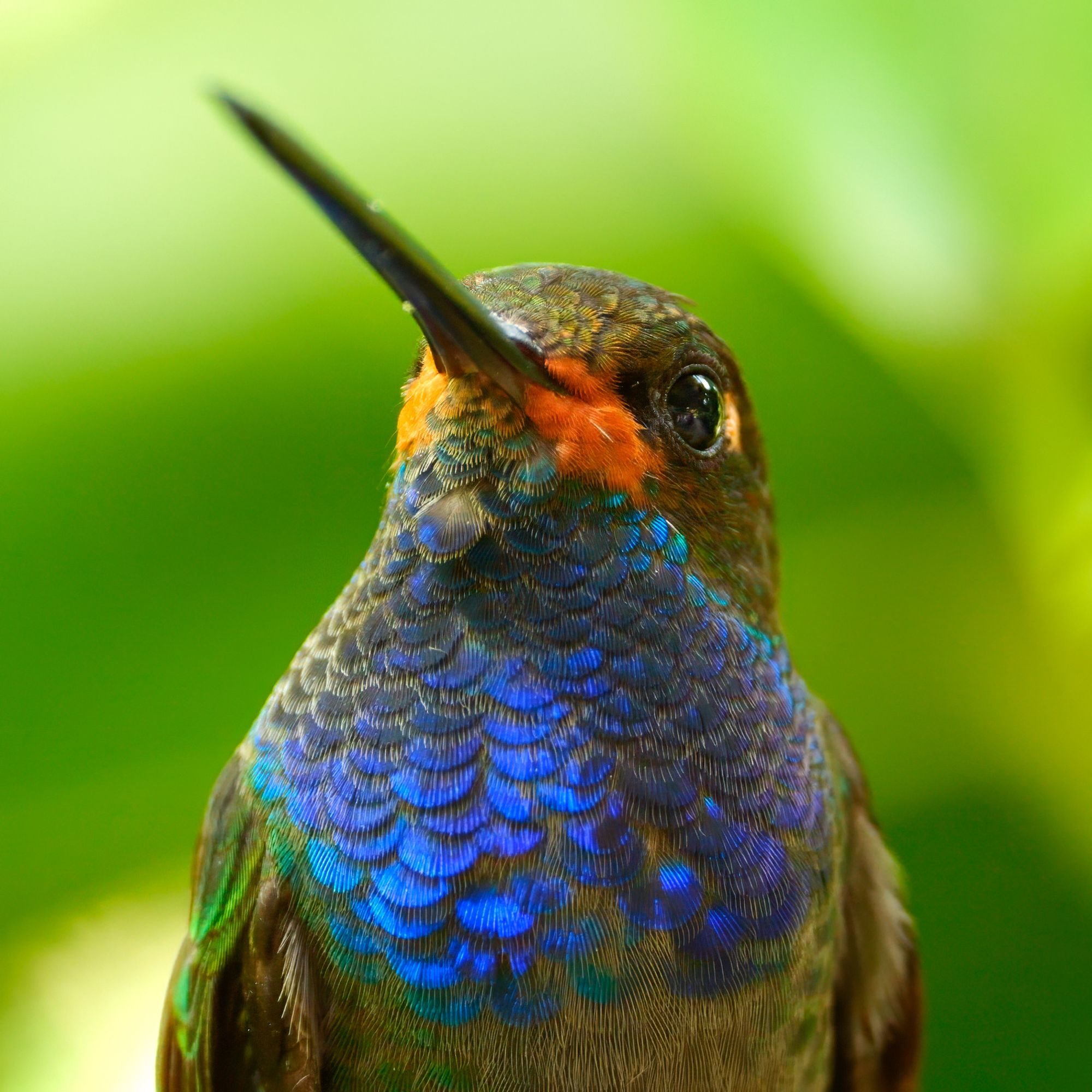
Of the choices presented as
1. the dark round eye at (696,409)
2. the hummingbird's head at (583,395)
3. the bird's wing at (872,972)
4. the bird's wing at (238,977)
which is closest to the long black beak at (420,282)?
the hummingbird's head at (583,395)

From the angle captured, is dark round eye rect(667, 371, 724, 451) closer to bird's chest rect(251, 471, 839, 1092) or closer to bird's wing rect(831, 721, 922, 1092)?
bird's chest rect(251, 471, 839, 1092)

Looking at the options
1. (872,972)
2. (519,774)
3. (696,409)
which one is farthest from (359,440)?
(872,972)

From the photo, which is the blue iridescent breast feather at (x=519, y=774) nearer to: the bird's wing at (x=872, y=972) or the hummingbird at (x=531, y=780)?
the hummingbird at (x=531, y=780)

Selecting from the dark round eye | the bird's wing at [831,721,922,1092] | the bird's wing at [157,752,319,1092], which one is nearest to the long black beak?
the dark round eye

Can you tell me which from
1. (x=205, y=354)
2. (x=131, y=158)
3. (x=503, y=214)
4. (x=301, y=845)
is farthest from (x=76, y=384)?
(x=301, y=845)

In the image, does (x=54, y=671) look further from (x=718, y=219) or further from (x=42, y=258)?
(x=718, y=219)

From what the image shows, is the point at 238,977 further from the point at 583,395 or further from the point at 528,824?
the point at 583,395

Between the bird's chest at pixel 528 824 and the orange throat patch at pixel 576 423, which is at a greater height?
the orange throat patch at pixel 576 423
